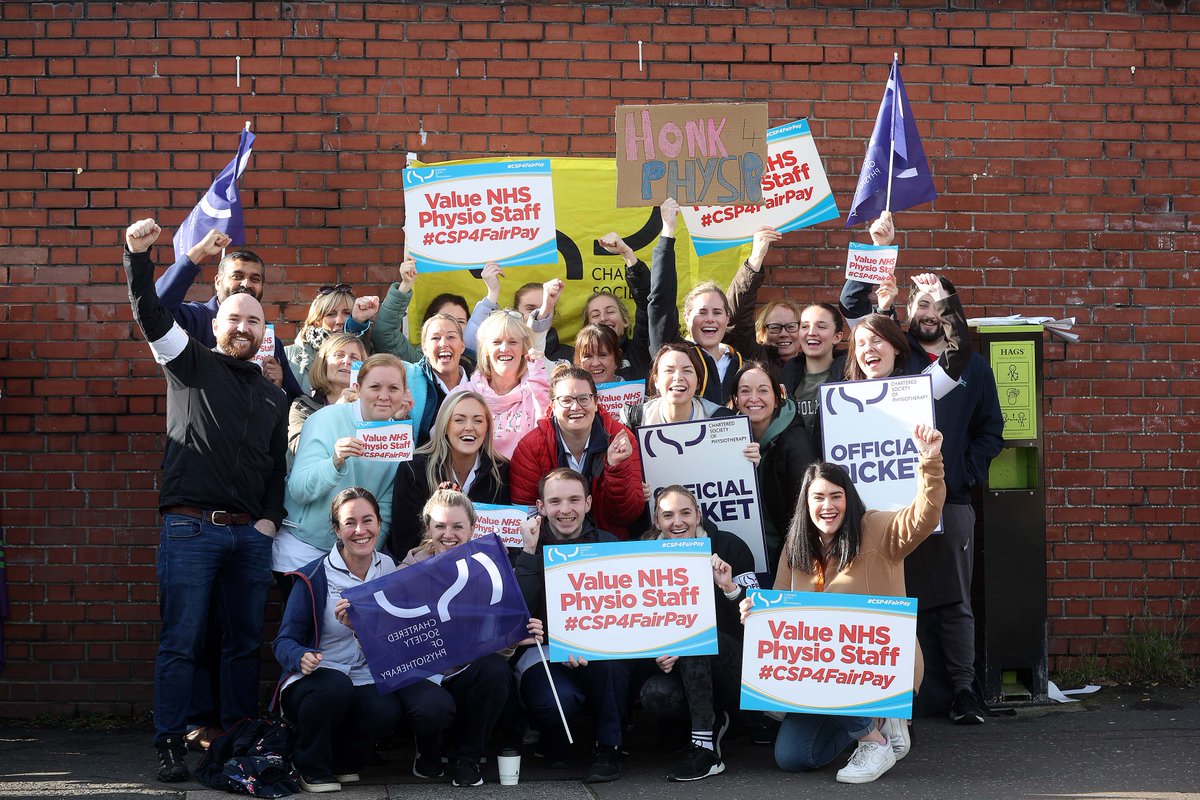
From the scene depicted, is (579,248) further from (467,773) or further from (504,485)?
(467,773)

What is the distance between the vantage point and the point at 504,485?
605cm

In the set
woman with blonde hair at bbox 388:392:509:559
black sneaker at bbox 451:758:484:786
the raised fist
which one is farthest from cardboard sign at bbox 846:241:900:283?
the raised fist

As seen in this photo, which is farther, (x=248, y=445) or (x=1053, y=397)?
(x=1053, y=397)

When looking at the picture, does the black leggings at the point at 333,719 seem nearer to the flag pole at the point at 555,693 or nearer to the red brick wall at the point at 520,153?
the flag pole at the point at 555,693

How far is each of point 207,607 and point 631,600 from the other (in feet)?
6.20

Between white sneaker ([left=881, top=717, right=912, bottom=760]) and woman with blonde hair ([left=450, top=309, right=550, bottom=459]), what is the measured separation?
83.9 inches

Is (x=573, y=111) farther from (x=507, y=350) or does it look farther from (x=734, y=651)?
(x=734, y=651)

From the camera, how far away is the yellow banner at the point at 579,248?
7238 mm

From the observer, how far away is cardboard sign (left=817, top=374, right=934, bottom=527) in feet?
19.8

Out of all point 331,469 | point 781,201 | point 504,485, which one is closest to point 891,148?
point 781,201

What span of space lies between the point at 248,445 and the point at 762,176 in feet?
9.74

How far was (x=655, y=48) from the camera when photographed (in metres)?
7.31

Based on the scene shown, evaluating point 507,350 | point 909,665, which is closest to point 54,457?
point 507,350

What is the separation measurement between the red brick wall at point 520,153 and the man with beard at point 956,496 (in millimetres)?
988
